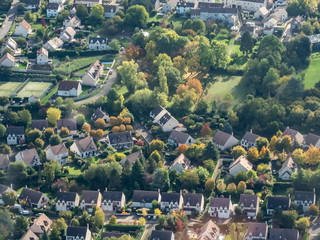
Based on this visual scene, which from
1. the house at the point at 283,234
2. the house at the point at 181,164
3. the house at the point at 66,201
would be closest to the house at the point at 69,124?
the house at the point at 66,201

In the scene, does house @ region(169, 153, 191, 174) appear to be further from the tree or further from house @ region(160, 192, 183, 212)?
the tree

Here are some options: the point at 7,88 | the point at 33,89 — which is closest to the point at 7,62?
the point at 7,88

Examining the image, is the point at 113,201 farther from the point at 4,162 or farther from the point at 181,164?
the point at 4,162

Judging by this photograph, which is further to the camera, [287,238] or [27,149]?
[27,149]

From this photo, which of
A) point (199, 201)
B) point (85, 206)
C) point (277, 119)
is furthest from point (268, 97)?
point (85, 206)

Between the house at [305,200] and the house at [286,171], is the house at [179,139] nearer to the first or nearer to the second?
the house at [286,171]

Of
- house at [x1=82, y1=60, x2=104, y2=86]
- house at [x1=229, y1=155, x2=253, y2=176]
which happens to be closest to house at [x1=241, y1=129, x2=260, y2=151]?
house at [x1=229, y1=155, x2=253, y2=176]

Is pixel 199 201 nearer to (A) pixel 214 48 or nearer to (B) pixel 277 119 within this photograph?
(B) pixel 277 119
